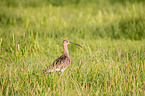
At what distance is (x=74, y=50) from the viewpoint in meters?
6.85

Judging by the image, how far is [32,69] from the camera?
4738mm

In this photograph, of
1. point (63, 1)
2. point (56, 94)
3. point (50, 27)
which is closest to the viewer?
point (56, 94)

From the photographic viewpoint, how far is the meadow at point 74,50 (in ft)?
13.6

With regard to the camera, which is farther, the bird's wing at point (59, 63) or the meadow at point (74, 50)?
the bird's wing at point (59, 63)

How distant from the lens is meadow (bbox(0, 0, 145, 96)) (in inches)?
163

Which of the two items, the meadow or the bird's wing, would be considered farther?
the bird's wing

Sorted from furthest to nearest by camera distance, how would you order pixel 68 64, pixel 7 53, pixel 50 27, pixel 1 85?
pixel 50 27
pixel 7 53
pixel 68 64
pixel 1 85

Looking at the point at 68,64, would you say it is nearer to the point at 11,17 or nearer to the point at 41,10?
the point at 11,17

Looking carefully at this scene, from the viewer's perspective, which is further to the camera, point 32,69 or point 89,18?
point 89,18

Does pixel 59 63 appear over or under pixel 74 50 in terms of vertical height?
under

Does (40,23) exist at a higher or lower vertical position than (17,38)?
higher

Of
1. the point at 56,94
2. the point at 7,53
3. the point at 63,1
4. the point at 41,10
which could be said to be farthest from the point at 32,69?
the point at 63,1

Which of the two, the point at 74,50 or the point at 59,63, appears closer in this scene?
the point at 59,63

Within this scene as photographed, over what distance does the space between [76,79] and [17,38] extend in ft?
11.2
